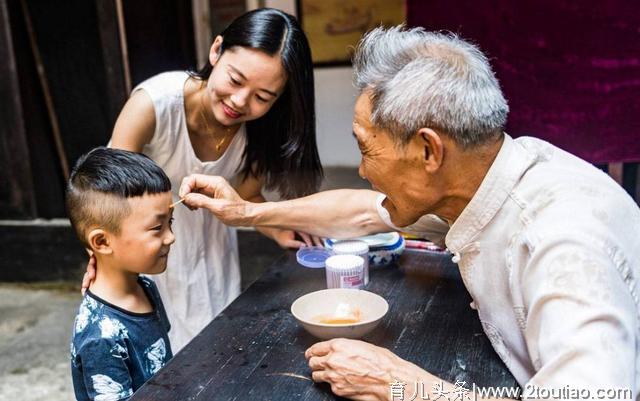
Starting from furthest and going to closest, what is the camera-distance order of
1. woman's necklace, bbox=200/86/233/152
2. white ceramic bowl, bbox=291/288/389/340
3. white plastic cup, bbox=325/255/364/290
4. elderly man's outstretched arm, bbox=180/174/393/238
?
woman's necklace, bbox=200/86/233/152
elderly man's outstretched arm, bbox=180/174/393/238
white plastic cup, bbox=325/255/364/290
white ceramic bowl, bbox=291/288/389/340

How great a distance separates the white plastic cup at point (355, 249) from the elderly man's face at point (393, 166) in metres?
0.38

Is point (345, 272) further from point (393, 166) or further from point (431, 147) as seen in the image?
point (431, 147)

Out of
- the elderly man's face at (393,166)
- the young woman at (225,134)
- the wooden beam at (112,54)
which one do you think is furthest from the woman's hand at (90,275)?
the wooden beam at (112,54)

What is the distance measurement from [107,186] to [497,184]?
1016mm

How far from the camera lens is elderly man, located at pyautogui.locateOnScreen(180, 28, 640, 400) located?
103cm

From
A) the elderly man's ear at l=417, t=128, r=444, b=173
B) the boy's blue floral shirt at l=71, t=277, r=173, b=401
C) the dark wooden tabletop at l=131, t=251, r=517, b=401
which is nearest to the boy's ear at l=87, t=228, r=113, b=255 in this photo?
the boy's blue floral shirt at l=71, t=277, r=173, b=401

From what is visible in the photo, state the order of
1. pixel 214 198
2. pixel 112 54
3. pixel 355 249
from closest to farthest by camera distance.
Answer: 1. pixel 355 249
2. pixel 214 198
3. pixel 112 54

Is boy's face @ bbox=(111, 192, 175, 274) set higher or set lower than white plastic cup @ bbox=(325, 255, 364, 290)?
higher

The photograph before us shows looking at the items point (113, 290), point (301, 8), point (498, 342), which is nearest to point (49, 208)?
point (301, 8)

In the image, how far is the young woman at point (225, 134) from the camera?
1.92 metres

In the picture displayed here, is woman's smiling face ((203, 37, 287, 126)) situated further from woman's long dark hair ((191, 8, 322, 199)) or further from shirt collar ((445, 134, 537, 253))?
shirt collar ((445, 134, 537, 253))

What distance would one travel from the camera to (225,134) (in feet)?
7.32

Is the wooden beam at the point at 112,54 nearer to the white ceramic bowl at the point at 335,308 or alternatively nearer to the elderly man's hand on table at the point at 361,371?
the white ceramic bowl at the point at 335,308

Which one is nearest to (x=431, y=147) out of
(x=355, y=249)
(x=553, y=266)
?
(x=553, y=266)
